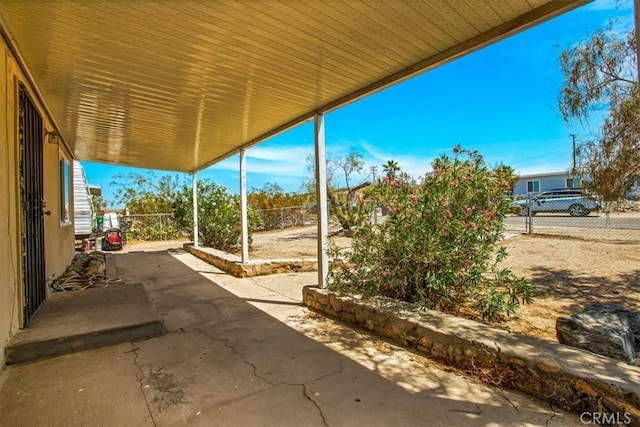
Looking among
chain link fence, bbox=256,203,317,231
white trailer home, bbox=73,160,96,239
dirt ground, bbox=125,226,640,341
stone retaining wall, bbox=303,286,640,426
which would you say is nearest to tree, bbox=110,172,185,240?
chain link fence, bbox=256,203,317,231

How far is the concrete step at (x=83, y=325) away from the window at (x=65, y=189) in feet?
9.25

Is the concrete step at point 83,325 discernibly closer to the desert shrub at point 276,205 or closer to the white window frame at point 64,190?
the white window frame at point 64,190

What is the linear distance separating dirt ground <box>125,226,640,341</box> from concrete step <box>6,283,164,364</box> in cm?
365

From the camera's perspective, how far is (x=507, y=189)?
3455 millimetres

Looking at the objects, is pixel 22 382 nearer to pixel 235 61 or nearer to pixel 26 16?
pixel 26 16

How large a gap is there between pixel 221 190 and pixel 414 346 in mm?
9014

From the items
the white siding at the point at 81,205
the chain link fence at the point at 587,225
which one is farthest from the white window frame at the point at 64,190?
the chain link fence at the point at 587,225

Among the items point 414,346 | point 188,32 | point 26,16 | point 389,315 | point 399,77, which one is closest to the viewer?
point 26,16

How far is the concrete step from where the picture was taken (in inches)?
110

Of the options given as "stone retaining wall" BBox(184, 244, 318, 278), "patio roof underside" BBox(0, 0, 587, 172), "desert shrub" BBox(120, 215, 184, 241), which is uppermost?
"patio roof underside" BBox(0, 0, 587, 172)

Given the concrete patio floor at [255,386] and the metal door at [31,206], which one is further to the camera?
the metal door at [31,206]

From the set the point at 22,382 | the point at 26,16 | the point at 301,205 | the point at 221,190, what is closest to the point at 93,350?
the point at 22,382

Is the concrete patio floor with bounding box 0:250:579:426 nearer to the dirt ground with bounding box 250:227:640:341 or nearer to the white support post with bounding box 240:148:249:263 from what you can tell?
the dirt ground with bounding box 250:227:640:341

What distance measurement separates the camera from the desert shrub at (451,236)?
11.0 feet
